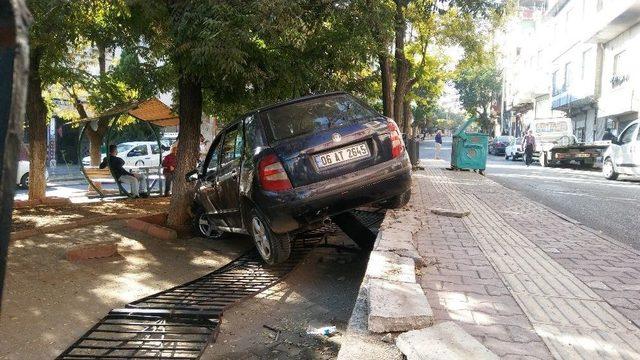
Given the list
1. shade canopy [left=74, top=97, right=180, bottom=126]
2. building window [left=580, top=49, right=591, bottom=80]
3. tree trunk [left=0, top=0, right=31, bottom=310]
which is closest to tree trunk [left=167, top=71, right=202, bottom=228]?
shade canopy [left=74, top=97, right=180, bottom=126]

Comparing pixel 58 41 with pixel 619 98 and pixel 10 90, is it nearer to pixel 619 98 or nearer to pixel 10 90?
pixel 10 90

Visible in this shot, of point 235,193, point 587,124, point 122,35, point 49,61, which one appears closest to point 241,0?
point 235,193

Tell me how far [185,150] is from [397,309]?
686 cm

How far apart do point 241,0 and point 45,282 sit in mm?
4166

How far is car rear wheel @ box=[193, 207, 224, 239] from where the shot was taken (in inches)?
314

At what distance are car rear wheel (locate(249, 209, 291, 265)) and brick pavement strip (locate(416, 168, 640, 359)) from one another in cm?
142

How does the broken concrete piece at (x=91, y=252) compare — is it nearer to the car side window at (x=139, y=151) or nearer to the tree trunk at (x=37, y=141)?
the tree trunk at (x=37, y=141)

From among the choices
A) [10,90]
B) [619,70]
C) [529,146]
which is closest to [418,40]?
[529,146]

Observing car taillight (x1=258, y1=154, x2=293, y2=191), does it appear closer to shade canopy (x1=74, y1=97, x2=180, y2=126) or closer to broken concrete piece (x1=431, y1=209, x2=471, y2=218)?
broken concrete piece (x1=431, y1=209, x2=471, y2=218)

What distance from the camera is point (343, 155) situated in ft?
16.4

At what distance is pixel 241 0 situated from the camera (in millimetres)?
6516

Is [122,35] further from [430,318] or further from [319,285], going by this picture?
[430,318]

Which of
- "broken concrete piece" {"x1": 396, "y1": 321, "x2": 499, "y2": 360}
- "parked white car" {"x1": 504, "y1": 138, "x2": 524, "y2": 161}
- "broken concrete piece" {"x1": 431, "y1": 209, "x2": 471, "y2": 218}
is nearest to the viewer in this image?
"broken concrete piece" {"x1": 396, "y1": 321, "x2": 499, "y2": 360}

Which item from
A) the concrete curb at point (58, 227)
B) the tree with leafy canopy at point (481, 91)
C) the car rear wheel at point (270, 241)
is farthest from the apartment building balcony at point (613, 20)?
the tree with leafy canopy at point (481, 91)
